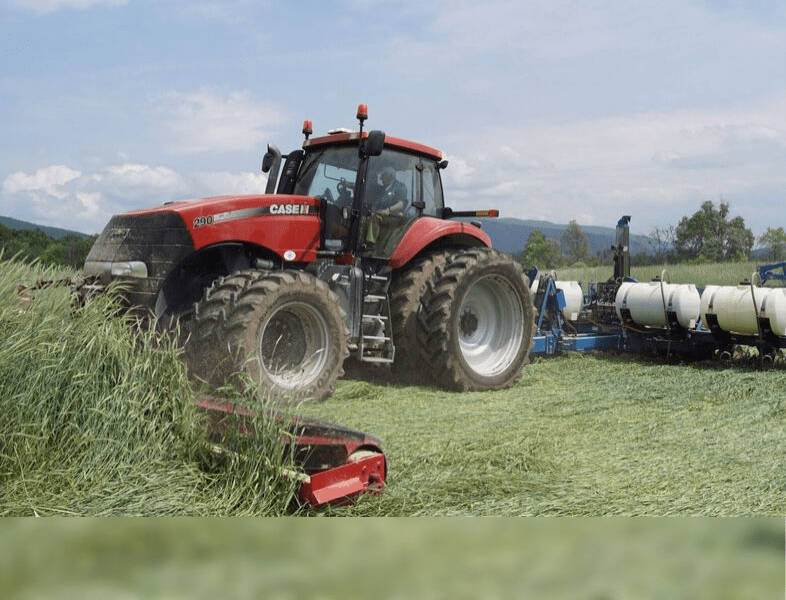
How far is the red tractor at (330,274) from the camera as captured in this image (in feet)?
20.7

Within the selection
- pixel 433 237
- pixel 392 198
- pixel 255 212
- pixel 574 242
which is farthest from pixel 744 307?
pixel 574 242

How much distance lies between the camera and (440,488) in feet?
13.8

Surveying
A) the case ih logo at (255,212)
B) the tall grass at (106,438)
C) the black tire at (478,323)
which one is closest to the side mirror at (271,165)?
the case ih logo at (255,212)

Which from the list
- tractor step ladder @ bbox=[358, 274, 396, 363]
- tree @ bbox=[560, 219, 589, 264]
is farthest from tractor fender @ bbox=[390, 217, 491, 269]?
tree @ bbox=[560, 219, 589, 264]

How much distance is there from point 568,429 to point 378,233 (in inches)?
103

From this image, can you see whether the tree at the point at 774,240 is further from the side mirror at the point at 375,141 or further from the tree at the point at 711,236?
the side mirror at the point at 375,141

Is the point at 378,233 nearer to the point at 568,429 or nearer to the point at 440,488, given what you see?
the point at 568,429

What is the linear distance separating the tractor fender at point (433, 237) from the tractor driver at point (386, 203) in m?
0.21

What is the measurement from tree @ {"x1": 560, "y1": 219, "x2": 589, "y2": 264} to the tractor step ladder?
49.8 metres

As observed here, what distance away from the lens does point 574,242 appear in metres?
58.6

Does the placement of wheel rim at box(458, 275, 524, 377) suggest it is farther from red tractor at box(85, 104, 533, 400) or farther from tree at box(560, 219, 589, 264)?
tree at box(560, 219, 589, 264)

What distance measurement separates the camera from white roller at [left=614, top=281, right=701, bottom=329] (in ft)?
31.0

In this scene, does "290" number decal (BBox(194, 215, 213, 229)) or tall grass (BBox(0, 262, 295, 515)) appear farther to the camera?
"290" number decal (BBox(194, 215, 213, 229))

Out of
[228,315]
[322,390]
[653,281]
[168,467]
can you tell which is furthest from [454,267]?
[168,467]
